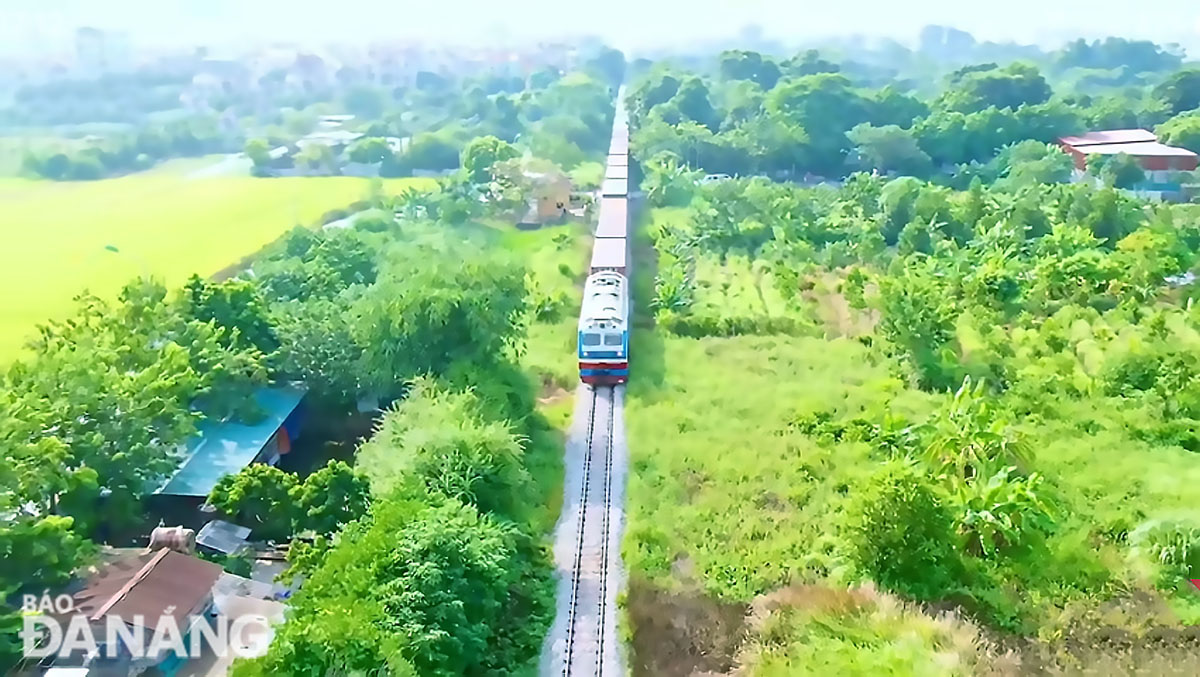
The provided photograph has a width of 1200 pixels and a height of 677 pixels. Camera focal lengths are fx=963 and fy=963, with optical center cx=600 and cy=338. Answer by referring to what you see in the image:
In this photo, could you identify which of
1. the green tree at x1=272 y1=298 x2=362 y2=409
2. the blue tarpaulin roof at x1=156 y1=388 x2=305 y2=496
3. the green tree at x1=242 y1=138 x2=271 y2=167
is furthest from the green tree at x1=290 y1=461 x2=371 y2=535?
the green tree at x1=242 y1=138 x2=271 y2=167

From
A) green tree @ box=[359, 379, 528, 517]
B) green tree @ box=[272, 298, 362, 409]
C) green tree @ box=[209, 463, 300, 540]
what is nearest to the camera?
green tree @ box=[359, 379, 528, 517]

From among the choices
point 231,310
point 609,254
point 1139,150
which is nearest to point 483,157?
point 609,254

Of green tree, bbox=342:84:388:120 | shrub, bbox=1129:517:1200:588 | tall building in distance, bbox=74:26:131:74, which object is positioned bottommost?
shrub, bbox=1129:517:1200:588

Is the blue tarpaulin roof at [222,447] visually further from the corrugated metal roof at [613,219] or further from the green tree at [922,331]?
the green tree at [922,331]

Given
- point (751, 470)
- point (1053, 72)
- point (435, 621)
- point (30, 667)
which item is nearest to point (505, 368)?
point (751, 470)

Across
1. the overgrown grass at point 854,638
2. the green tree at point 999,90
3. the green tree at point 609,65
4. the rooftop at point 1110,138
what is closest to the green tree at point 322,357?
the overgrown grass at point 854,638

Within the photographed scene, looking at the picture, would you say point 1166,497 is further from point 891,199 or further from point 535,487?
point 891,199

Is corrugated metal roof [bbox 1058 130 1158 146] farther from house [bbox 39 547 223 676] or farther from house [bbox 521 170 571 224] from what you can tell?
house [bbox 39 547 223 676]
